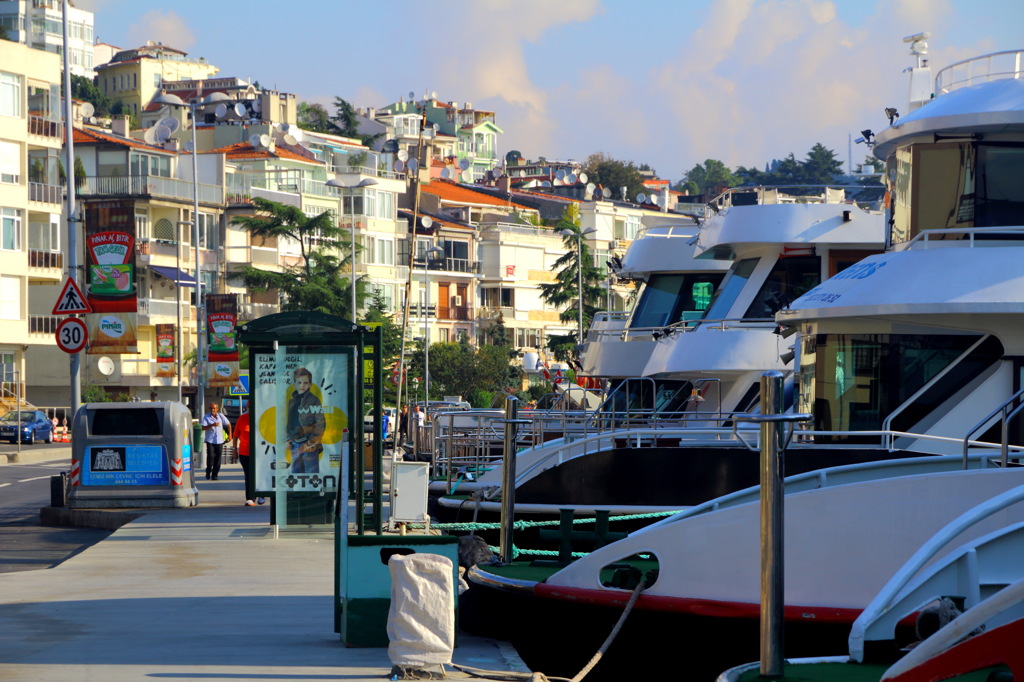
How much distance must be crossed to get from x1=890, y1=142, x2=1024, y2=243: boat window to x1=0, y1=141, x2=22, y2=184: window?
56584 mm

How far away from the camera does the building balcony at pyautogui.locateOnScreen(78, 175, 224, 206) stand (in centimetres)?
8325

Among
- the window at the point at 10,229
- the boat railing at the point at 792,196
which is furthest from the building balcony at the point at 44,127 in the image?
the boat railing at the point at 792,196

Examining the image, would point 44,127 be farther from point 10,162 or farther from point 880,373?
point 880,373

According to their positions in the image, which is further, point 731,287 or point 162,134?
point 162,134

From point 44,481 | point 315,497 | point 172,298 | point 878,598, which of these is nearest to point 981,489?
point 878,598

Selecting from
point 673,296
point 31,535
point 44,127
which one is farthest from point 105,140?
point 31,535

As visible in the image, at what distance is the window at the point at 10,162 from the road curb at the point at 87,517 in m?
45.6

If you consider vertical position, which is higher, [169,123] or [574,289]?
[169,123]

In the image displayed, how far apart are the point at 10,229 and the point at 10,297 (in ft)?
9.53

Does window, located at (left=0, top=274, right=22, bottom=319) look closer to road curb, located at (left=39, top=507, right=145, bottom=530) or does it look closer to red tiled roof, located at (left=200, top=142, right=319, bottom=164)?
red tiled roof, located at (left=200, top=142, right=319, bottom=164)

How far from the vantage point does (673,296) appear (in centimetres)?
2912

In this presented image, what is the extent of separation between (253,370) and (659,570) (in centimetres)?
851

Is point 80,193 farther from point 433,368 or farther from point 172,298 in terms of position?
point 433,368

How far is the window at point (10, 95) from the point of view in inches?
2613
